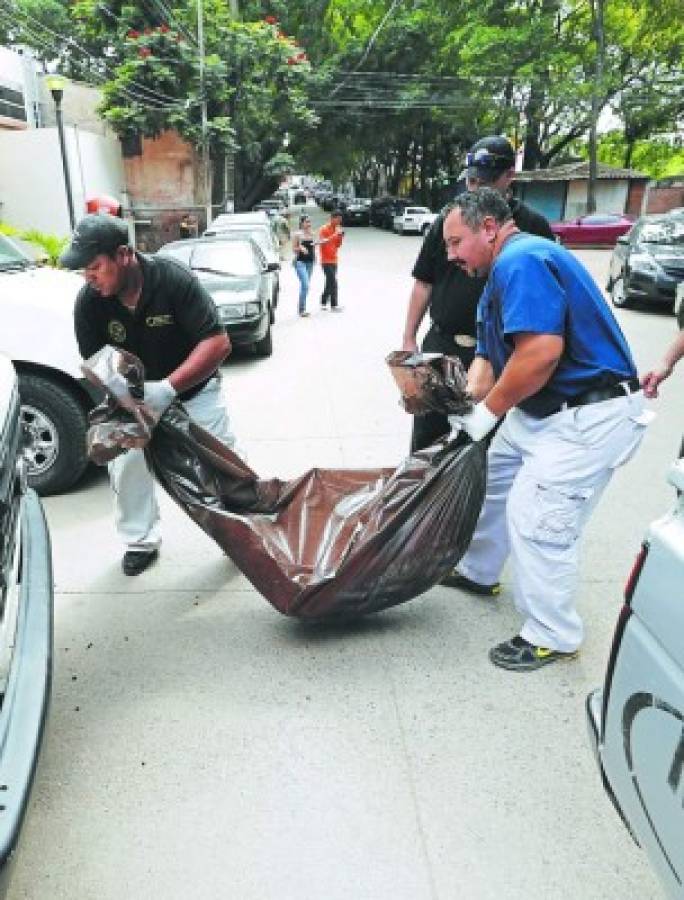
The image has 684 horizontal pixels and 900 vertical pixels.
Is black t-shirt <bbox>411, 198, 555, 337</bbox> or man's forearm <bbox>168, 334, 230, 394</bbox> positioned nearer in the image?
man's forearm <bbox>168, 334, 230, 394</bbox>

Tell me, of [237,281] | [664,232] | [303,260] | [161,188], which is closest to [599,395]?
[237,281]

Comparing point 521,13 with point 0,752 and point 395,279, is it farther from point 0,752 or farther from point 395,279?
point 0,752

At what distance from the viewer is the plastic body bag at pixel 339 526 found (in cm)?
263

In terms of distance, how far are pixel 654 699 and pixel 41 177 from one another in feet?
68.6

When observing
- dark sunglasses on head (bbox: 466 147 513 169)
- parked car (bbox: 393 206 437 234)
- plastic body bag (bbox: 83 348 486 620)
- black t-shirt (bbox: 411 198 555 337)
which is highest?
dark sunglasses on head (bbox: 466 147 513 169)

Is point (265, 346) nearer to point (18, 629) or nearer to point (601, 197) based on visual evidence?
point (18, 629)

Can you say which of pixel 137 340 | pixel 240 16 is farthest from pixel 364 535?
pixel 240 16

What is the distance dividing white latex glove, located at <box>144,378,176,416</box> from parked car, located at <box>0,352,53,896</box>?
49 cm

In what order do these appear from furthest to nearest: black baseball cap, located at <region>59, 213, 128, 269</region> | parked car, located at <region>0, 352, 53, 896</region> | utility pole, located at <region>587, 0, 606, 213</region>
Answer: utility pole, located at <region>587, 0, 606, 213</region> → black baseball cap, located at <region>59, 213, 128, 269</region> → parked car, located at <region>0, 352, 53, 896</region>

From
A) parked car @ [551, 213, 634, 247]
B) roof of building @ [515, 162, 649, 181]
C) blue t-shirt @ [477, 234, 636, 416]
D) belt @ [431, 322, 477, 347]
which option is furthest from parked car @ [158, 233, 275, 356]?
roof of building @ [515, 162, 649, 181]

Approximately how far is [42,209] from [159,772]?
1983 centimetres

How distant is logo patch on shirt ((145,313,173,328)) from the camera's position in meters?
2.99

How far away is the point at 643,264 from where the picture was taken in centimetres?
1092

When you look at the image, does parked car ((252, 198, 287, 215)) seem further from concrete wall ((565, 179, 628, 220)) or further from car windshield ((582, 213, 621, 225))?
car windshield ((582, 213, 621, 225))
